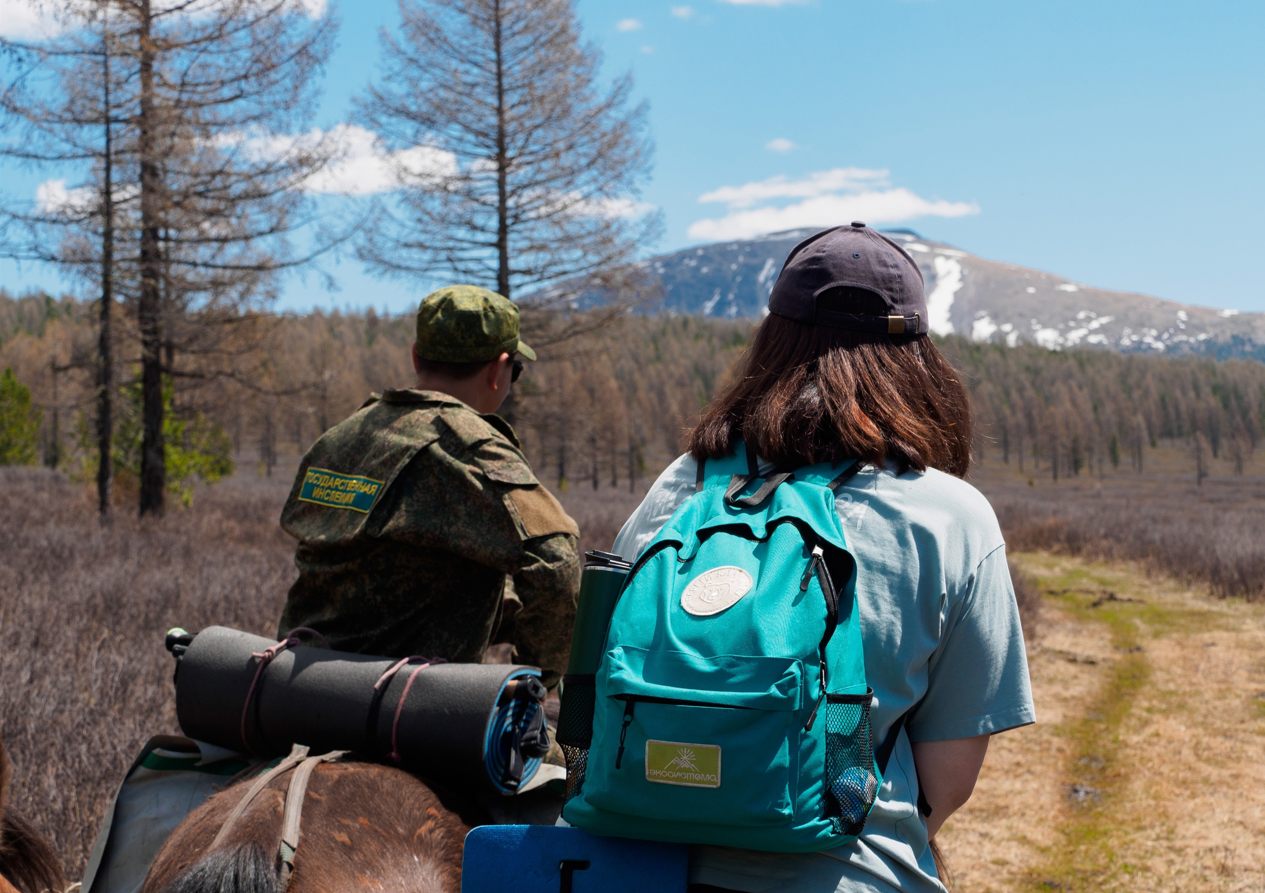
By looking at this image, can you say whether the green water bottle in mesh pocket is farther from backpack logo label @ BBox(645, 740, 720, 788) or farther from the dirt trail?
the dirt trail

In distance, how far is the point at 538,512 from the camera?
2.33m

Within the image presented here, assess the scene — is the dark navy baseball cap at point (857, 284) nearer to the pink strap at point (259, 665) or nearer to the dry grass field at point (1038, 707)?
the pink strap at point (259, 665)

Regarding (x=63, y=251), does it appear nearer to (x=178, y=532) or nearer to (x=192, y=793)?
(x=178, y=532)

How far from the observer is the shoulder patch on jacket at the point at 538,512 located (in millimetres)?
2281

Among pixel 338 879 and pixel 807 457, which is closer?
pixel 807 457

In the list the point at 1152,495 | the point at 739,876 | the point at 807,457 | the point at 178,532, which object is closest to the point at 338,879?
the point at 739,876

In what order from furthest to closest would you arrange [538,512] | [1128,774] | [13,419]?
1. [13,419]
2. [1128,774]
3. [538,512]

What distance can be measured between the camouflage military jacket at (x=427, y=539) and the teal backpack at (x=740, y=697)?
1047mm

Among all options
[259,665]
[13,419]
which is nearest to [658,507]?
[259,665]

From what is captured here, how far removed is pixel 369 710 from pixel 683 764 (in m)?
1.10

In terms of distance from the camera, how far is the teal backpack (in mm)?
1134

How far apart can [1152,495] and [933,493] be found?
183 feet

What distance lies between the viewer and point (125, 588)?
7449 millimetres

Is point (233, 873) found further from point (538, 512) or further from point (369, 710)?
point (538, 512)
